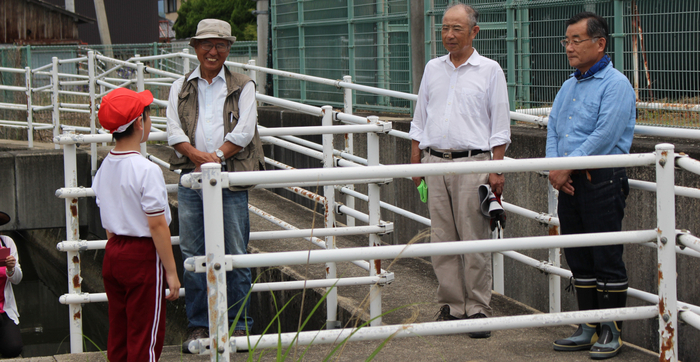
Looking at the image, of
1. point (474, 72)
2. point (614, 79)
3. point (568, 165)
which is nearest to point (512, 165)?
point (568, 165)

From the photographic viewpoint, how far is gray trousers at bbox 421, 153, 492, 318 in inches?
152

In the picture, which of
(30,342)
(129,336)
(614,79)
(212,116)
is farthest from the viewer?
(30,342)

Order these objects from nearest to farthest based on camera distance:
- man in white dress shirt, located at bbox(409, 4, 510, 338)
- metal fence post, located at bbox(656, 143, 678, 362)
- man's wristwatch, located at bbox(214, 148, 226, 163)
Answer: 1. metal fence post, located at bbox(656, 143, 678, 362)
2. man's wristwatch, located at bbox(214, 148, 226, 163)
3. man in white dress shirt, located at bbox(409, 4, 510, 338)

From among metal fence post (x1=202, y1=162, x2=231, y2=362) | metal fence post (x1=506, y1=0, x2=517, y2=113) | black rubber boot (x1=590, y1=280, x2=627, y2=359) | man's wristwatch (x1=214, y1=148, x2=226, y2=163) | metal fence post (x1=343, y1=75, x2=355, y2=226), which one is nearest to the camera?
metal fence post (x1=202, y1=162, x2=231, y2=362)

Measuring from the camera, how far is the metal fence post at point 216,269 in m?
2.59

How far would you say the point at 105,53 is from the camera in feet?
66.4

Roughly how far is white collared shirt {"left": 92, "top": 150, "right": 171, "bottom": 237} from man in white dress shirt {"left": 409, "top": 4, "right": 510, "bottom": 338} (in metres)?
1.59

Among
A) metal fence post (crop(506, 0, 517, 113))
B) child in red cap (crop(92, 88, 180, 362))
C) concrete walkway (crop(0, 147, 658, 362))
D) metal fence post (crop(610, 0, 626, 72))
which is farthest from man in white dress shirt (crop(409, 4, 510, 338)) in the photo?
metal fence post (crop(506, 0, 517, 113))

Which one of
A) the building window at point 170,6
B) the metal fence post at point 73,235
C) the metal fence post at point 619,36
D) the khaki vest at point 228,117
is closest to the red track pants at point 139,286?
the khaki vest at point 228,117

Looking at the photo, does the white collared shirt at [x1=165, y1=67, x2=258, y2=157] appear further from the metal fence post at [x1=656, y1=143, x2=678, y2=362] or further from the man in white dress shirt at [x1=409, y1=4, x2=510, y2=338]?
the metal fence post at [x1=656, y1=143, x2=678, y2=362]

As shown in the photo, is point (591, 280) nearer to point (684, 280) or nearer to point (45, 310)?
point (684, 280)

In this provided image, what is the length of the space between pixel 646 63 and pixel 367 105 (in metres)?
4.87

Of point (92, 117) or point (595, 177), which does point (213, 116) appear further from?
point (92, 117)

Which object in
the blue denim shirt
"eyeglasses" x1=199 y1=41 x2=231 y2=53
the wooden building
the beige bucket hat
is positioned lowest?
the blue denim shirt
